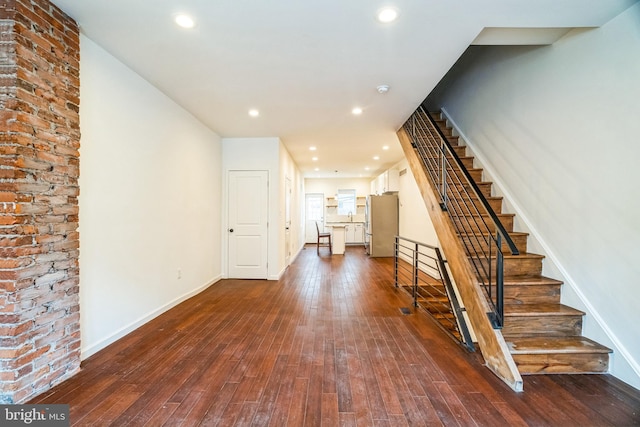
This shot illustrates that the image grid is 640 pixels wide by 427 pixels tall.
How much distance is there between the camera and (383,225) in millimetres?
7703

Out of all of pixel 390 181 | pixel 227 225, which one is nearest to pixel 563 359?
pixel 227 225

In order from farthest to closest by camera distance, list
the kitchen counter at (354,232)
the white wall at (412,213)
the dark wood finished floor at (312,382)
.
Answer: the kitchen counter at (354,232) → the white wall at (412,213) → the dark wood finished floor at (312,382)

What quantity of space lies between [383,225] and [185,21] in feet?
21.7

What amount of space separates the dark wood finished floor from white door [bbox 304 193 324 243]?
7798 millimetres

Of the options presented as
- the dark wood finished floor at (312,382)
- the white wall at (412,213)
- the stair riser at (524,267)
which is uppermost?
the white wall at (412,213)

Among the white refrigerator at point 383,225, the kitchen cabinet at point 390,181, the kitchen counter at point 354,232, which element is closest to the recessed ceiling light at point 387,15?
the kitchen cabinet at point 390,181

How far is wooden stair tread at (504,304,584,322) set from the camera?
226cm

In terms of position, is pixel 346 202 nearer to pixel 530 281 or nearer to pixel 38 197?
pixel 530 281

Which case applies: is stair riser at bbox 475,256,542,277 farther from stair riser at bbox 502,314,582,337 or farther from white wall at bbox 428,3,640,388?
stair riser at bbox 502,314,582,337

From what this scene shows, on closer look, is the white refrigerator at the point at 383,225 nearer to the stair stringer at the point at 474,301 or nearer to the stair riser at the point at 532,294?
the stair stringer at the point at 474,301

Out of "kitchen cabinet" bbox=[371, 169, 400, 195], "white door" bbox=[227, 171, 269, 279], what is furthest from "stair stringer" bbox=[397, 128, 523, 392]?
"kitchen cabinet" bbox=[371, 169, 400, 195]

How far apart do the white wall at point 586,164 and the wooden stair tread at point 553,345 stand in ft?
0.30

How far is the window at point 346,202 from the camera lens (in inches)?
428

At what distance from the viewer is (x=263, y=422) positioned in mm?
1560
